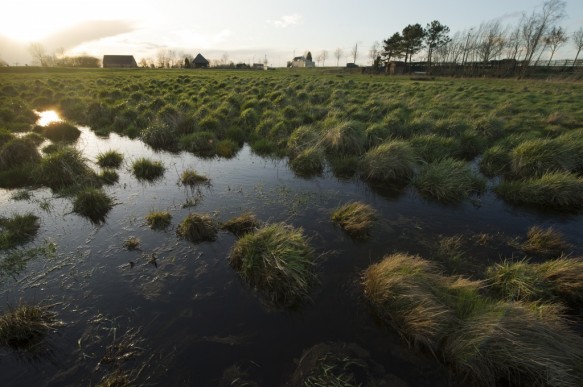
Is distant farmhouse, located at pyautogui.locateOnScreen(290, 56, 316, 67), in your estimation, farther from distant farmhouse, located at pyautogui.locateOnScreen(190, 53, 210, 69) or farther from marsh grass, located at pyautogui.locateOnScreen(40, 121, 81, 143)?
marsh grass, located at pyautogui.locateOnScreen(40, 121, 81, 143)

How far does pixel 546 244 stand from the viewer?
21.0ft

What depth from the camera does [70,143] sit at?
1422 cm

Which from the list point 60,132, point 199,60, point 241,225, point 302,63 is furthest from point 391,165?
point 302,63

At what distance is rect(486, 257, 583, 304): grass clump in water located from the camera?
195 inches

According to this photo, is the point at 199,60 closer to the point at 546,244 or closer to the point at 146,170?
the point at 146,170

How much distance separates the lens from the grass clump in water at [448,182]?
8.91 metres

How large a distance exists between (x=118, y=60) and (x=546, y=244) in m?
143

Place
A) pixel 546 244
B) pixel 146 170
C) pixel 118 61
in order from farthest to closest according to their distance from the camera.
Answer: pixel 118 61 → pixel 146 170 → pixel 546 244

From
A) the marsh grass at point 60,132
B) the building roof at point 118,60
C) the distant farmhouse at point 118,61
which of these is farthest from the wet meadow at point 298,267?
the building roof at point 118,60

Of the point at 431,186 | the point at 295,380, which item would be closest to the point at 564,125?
the point at 431,186

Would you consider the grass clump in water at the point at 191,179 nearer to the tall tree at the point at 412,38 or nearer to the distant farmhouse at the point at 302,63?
the tall tree at the point at 412,38

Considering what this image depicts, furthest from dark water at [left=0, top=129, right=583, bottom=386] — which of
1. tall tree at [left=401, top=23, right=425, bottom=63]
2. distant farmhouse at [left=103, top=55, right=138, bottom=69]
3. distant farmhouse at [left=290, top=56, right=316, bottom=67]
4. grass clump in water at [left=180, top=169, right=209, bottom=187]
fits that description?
distant farmhouse at [left=290, top=56, right=316, bottom=67]

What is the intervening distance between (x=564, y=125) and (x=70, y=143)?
26.9 metres

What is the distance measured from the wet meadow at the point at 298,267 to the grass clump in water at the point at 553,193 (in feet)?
0.16
